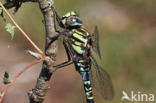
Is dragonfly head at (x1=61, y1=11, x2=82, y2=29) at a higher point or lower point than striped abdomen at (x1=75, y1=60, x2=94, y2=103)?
higher

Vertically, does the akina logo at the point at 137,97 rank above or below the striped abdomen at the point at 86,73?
below

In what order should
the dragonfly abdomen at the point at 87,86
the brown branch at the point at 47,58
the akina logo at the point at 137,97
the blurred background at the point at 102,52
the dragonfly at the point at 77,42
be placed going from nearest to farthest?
the brown branch at the point at 47,58, the dragonfly at the point at 77,42, the dragonfly abdomen at the point at 87,86, the akina logo at the point at 137,97, the blurred background at the point at 102,52

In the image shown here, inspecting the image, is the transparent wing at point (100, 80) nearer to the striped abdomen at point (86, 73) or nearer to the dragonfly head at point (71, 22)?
the striped abdomen at point (86, 73)

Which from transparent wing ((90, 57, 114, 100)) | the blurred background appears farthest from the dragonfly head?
the blurred background

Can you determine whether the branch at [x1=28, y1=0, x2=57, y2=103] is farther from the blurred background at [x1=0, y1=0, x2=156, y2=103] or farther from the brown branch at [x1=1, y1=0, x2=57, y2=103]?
the blurred background at [x1=0, y1=0, x2=156, y2=103]

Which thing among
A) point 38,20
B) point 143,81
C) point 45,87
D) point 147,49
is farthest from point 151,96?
point 45,87

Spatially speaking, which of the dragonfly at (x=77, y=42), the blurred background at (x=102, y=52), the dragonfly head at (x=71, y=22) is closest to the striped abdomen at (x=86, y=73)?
the dragonfly at (x=77, y=42)
